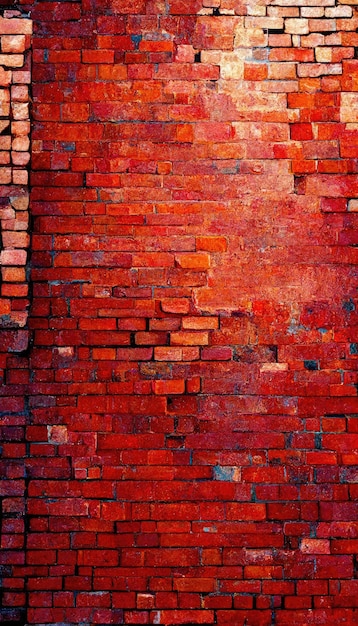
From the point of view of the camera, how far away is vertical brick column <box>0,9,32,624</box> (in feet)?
7.73

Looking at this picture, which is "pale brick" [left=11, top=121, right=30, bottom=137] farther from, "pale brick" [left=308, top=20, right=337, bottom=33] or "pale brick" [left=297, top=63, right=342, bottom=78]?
"pale brick" [left=308, top=20, right=337, bottom=33]

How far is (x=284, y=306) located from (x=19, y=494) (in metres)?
1.49

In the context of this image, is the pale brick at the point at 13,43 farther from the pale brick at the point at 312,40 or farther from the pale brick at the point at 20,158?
the pale brick at the point at 312,40

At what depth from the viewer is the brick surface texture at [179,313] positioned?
2.33 metres

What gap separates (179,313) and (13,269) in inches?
31.2

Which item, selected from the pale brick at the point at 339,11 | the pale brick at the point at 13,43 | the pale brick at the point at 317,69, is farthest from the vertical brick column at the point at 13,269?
the pale brick at the point at 339,11

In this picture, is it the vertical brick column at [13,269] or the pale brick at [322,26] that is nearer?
the vertical brick column at [13,269]

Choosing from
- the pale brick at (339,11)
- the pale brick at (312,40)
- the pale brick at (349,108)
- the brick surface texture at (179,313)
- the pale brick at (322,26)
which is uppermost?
the pale brick at (339,11)

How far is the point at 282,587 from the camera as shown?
232cm

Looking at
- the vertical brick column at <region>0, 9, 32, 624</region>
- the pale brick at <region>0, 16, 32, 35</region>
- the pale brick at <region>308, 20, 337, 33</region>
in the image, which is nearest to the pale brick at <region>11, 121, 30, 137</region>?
the vertical brick column at <region>0, 9, 32, 624</region>

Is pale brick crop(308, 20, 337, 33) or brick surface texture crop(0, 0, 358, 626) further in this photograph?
pale brick crop(308, 20, 337, 33)

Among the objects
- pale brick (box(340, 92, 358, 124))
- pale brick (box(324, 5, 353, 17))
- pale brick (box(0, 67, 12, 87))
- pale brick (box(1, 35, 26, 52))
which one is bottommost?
pale brick (box(340, 92, 358, 124))

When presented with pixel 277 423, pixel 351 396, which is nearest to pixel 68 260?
pixel 277 423

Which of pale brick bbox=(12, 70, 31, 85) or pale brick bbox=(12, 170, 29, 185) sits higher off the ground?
pale brick bbox=(12, 70, 31, 85)
